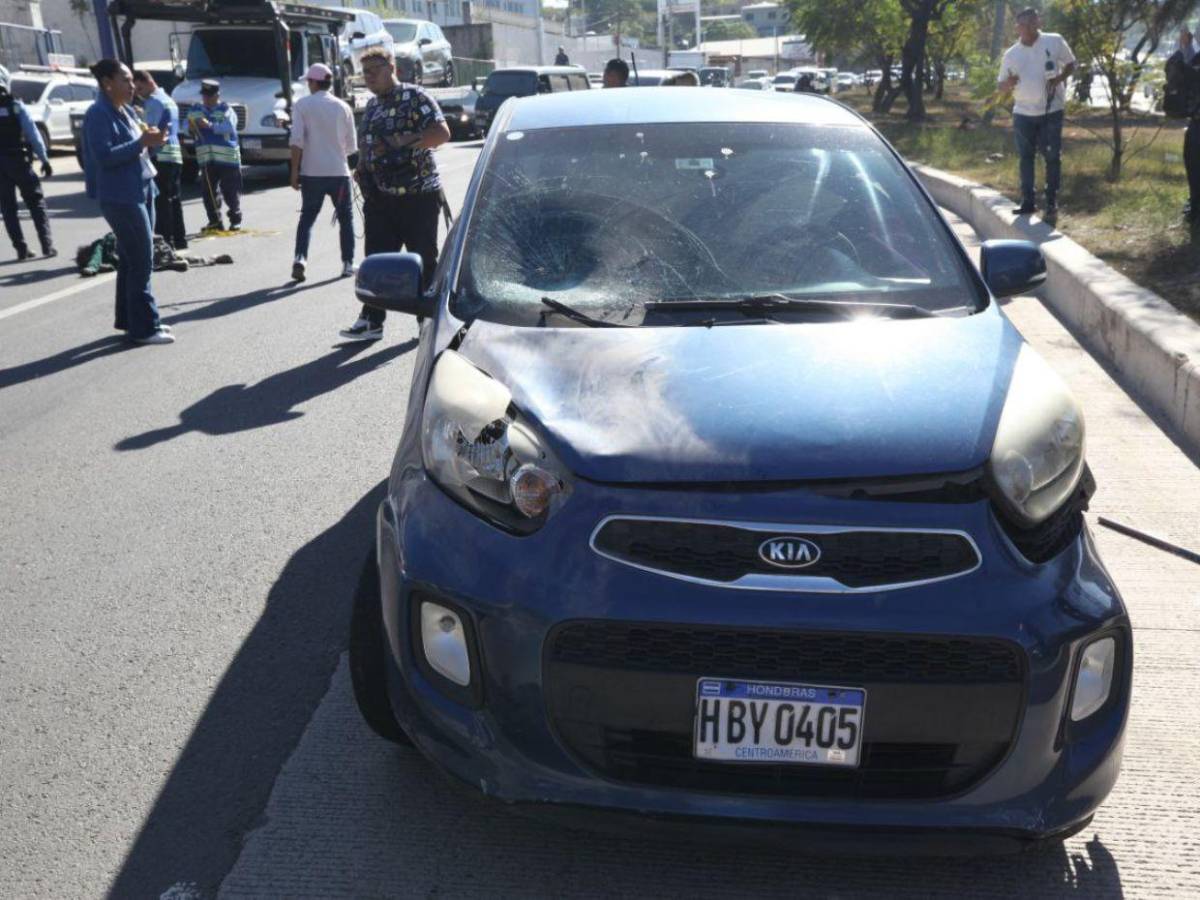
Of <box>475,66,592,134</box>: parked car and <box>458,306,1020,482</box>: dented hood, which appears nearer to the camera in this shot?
<box>458,306,1020,482</box>: dented hood

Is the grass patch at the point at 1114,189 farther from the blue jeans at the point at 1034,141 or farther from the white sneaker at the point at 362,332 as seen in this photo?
the white sneaker at the point at 362,332

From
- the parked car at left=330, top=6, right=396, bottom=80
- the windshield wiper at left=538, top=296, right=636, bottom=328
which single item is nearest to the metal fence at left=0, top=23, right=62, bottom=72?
the parked car at left=330, top=6, right=396, bottom=80

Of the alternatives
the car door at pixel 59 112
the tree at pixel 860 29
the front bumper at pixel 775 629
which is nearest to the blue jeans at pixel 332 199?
the front bumper at pixel 775 629

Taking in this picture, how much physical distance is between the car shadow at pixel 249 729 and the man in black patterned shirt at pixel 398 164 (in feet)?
12.7

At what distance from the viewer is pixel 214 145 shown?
14.4 meters

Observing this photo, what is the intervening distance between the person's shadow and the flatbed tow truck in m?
12.8

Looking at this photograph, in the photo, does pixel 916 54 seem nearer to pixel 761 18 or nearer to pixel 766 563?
pixel 766 563

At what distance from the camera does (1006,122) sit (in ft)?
110

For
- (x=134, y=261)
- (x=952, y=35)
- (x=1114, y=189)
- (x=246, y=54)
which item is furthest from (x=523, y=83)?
(x=134, y=261)

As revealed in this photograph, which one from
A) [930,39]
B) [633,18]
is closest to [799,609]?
[930,39]

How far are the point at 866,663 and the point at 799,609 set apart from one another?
177 millimetres

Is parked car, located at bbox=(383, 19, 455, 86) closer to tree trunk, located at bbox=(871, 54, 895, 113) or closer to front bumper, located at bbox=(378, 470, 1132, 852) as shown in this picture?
tree trunk, located at bbox=(871, 54, 895, 113)

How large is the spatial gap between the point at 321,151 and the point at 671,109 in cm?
678

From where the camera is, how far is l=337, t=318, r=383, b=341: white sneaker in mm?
8844
